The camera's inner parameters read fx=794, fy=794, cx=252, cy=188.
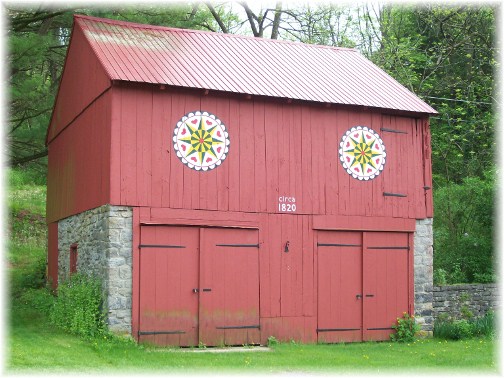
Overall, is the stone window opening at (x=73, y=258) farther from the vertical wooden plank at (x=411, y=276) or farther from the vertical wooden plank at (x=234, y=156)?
the vertical wooden plank at (x=411, y=276)

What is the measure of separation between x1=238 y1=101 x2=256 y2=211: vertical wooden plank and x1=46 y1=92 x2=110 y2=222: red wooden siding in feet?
8.40

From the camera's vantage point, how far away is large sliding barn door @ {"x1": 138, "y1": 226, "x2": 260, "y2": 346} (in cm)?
1411

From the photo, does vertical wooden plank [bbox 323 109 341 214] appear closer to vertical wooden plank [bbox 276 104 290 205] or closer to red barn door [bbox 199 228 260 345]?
vertical wooden plank [bbox 276 104 290 205]

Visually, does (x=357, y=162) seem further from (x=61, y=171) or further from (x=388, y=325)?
(x=61, y=171)

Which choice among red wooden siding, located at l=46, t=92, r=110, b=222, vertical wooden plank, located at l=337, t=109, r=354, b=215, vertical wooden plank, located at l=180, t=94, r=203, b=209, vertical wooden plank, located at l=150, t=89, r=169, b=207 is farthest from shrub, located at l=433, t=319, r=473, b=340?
red wooden siding, located at l=46, t=92, r=110, b=222

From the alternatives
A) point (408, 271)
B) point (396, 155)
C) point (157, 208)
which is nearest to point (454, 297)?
point (408, 271)

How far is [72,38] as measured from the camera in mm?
17719

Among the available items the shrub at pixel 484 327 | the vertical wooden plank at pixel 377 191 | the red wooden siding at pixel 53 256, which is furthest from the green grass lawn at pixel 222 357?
the red wooden siding at pixel 53 256

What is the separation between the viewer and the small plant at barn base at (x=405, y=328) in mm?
16062

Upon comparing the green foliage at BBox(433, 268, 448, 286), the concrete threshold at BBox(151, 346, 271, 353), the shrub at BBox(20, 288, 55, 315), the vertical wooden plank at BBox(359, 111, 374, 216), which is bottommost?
the concrete threshold at BBox(151, 346, 271, 353)

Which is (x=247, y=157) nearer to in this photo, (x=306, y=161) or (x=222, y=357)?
(x=306, y=161)

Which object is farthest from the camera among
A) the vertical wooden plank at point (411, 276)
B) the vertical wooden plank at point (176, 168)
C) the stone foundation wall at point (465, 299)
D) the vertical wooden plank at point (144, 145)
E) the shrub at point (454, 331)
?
the stone foundation wall at point (465, 299)

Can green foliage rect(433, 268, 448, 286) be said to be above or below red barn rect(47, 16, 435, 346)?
below

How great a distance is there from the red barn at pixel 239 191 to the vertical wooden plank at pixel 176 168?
3 cm
